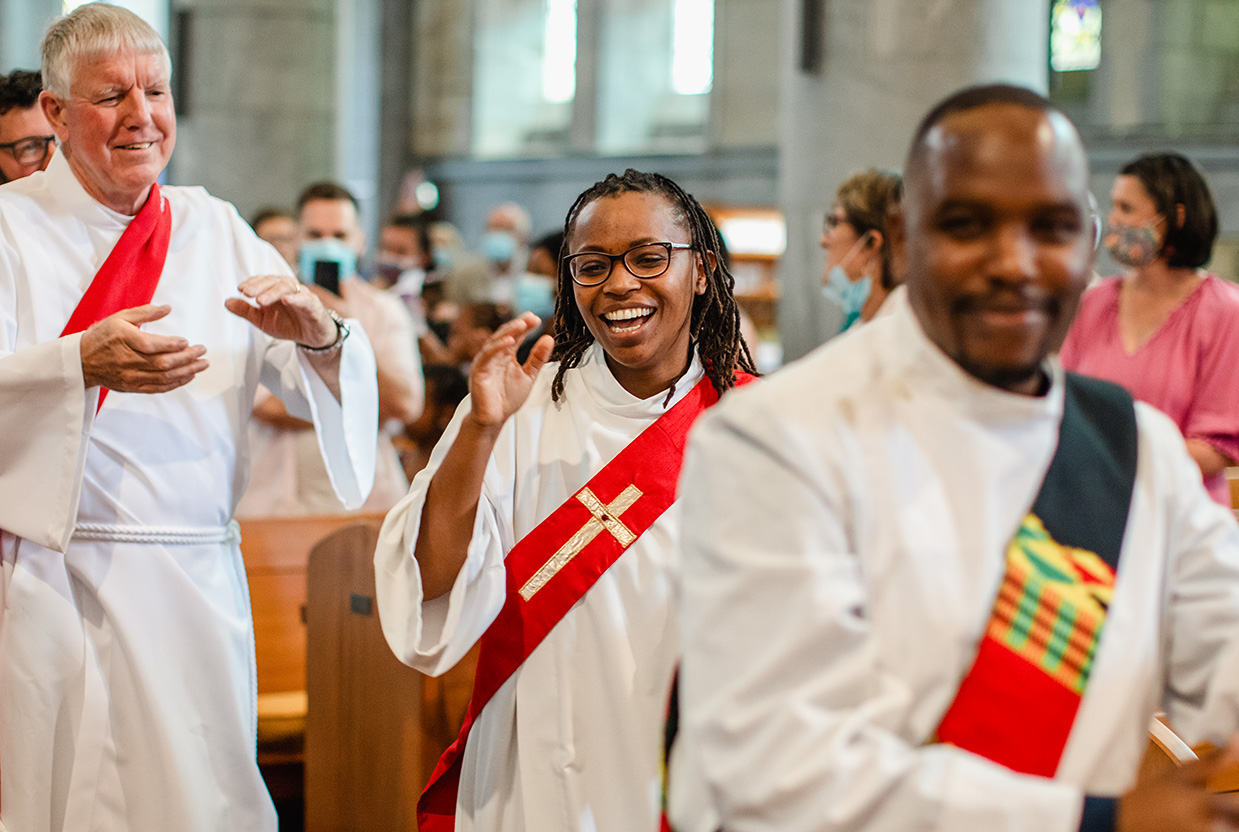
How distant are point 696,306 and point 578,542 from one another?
1.92ft

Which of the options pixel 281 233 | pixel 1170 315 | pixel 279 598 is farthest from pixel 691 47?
pixel 279 598

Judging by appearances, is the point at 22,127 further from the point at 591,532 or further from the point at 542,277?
the point at 542,277

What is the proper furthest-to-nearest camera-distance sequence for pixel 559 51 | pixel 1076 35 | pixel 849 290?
1. pixel 559 51
2. pixel 1076 35
3. pixel 849 290

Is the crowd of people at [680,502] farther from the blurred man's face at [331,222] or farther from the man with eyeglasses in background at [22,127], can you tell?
the blurred man's face at [331,222]

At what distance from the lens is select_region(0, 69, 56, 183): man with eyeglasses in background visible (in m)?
3.29

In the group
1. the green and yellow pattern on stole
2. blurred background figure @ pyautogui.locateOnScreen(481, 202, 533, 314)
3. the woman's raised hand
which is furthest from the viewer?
blurred background figure @ pyautogui.locateOnScreen(481, 202, 533, 314)

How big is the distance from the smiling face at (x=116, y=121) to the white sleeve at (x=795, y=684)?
183 cm

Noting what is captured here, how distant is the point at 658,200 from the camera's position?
2398mm

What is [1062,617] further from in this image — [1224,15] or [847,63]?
[1224,15]

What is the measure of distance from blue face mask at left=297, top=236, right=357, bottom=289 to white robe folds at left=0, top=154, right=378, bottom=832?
244 centimetres

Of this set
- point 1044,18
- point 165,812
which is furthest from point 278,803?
point 1044,18

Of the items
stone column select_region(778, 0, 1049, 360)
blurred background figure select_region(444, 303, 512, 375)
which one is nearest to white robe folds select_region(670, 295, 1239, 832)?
blurred background figure select_region(444, 303, 512, 375)

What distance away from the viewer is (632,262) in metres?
2.33

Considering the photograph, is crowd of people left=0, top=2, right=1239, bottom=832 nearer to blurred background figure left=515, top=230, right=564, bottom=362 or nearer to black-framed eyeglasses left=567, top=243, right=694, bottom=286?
black-framed eyeglasses left=567, top=243, right=694, bottom=286
